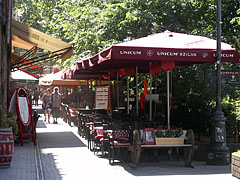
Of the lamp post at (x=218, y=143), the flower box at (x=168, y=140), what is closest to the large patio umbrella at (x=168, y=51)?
the lamp post at (x=218, y=143)

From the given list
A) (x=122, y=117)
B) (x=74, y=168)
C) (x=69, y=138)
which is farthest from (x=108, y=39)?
(x=74, y=168)

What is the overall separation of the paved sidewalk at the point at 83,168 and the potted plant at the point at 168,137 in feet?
1.95

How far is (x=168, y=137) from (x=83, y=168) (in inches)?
81.7

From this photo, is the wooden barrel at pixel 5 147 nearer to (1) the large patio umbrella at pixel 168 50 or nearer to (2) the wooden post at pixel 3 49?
(1) the large patio umbrella at pixel 168 50

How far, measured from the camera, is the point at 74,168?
33.3 feet

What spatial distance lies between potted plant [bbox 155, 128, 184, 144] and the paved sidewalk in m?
0.59

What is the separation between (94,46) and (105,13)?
216 centimetres

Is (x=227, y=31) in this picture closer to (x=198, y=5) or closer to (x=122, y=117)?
(x=198, y=5)

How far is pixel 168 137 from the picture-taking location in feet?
34.3

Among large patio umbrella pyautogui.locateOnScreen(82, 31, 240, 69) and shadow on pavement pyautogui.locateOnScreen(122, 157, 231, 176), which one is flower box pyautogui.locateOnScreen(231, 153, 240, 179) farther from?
large patio umbrella pyautogui.locateOnScreen(82, 31, 240, 69)

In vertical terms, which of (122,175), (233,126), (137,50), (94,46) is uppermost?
(94,46)

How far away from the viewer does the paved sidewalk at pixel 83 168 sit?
9.09 metres

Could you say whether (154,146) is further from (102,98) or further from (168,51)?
(102,98)

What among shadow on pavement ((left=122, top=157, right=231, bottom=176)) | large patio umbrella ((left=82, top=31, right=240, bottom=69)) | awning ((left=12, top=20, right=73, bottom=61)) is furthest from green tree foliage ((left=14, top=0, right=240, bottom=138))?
shadow on pavement ((left=122, top=157, right=231, bottom=176))
